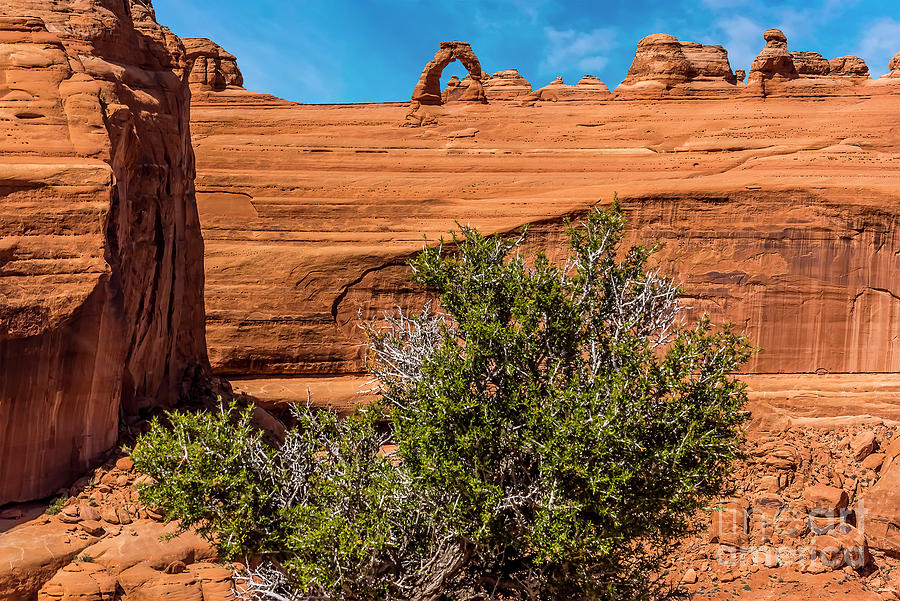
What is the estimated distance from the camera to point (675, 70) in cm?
2464

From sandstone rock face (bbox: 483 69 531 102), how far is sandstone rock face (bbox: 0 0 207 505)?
1846cm

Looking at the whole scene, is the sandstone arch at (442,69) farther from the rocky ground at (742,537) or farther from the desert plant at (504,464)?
the desert plant at (504,464)

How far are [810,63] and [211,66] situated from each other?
21.8 meters

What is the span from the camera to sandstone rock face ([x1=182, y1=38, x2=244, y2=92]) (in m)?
27.8

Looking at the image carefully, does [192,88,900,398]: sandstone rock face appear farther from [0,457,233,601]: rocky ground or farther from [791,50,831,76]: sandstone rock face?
[0,457,233,601]: rocky ground

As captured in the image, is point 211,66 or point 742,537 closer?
point 742,537

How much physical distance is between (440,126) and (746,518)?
15.1m

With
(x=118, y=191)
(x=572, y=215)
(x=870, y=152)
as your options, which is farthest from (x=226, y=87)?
(x=870, y=152)

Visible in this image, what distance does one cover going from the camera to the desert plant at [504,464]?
8.14m

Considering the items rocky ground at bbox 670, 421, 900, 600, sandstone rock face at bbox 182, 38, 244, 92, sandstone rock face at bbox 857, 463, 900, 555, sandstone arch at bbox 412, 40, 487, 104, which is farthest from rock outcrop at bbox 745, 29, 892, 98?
sandstone rock face at bbox 182, 38, 244, 92

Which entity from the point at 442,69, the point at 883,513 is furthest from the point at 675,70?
the point at 883,513

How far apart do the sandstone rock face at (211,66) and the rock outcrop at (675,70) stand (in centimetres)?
1495

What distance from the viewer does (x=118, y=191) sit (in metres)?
11.3

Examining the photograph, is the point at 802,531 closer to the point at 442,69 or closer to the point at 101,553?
the point at 101,553
